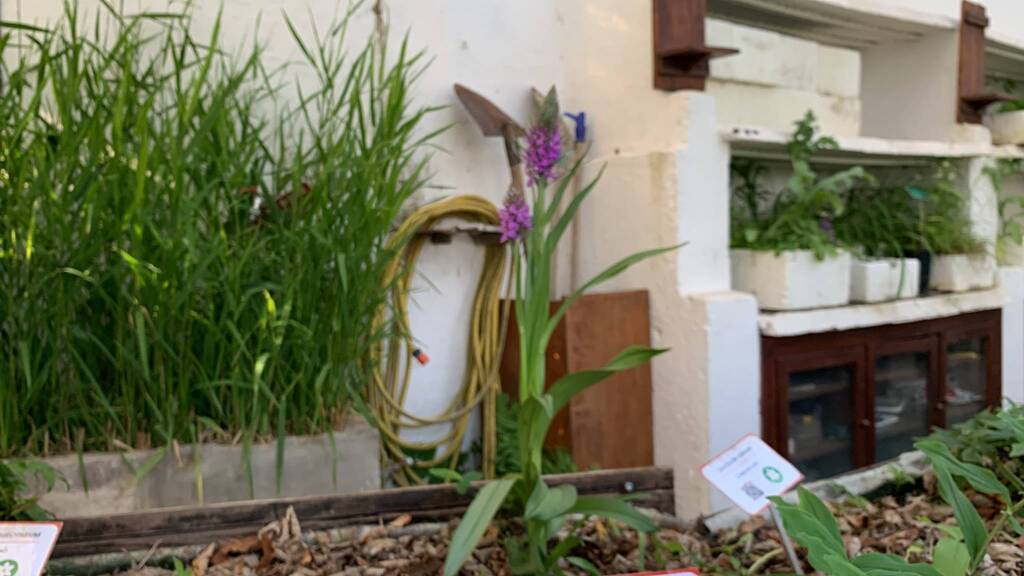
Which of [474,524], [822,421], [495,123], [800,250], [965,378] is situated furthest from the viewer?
[965,378]

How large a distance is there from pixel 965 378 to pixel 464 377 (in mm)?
2046

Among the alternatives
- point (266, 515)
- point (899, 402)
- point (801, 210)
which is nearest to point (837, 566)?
point (266, 515)

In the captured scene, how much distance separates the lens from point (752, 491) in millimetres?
1366

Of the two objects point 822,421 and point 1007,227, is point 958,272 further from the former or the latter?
point 822,421

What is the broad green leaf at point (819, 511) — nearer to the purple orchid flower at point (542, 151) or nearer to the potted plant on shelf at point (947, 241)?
the purple orchid flower at point (542, 151)

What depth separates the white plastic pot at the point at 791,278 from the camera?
2.71 meters

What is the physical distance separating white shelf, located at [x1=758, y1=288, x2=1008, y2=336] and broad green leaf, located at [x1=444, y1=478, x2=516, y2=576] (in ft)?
4.97

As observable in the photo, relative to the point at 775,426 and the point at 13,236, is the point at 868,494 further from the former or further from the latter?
the point at 13,236

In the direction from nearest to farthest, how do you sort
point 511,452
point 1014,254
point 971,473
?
point 971,473
point 511,452
point 1014,254

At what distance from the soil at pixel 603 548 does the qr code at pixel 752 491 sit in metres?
0.16

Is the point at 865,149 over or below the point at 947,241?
over

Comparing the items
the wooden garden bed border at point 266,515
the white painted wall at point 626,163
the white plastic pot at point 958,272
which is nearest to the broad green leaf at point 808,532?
the wooden garden bed border at point 266,515

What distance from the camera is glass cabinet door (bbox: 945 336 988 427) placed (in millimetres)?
3389

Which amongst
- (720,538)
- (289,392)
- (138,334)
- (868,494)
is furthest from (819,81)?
(138,334)
